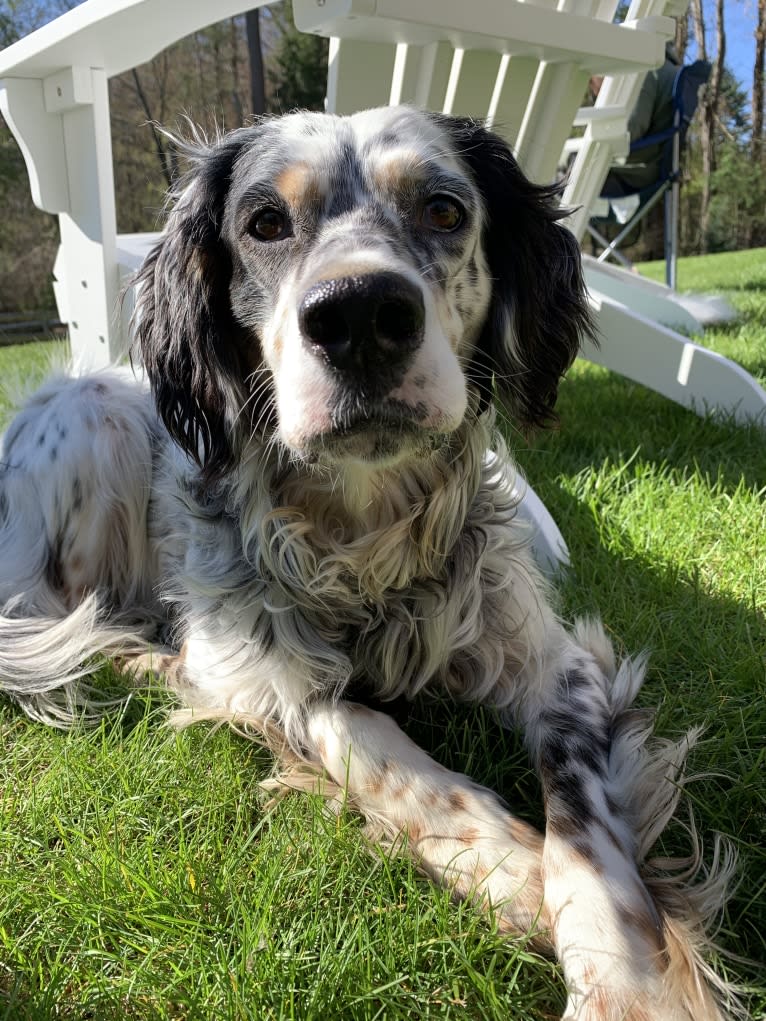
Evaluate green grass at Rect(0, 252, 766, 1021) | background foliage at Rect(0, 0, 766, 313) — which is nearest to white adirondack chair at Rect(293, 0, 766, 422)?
green grass at Rect(0, 252, 766, 1021)

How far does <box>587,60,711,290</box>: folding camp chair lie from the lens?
7.28 metres

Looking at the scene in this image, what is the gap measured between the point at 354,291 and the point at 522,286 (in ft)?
2.64

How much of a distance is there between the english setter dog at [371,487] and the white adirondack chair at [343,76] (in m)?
0.57

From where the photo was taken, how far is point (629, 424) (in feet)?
12.8

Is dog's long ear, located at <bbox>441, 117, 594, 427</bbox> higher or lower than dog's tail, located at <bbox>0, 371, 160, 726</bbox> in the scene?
higher

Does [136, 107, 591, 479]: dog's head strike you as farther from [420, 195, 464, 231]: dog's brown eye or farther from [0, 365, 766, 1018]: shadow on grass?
[0, 365, 766, 1018]: shadow on grass

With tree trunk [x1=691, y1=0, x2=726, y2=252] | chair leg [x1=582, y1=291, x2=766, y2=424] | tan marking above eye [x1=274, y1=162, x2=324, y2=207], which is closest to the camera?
tan marking above eye [x1=274, y1=162, x2=324, y2=207]

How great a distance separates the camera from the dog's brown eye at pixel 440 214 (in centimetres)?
190

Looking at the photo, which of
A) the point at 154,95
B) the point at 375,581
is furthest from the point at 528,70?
the point at 154,95

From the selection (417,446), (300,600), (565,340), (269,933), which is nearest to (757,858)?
(269,933)

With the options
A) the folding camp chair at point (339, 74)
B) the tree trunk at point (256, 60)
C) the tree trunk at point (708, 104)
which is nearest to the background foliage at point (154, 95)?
the tree trunk at point (256, 60)

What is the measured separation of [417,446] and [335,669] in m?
0.59

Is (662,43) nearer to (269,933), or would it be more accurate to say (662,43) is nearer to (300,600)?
(300,600)

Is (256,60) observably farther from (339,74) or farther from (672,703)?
(672,703)
